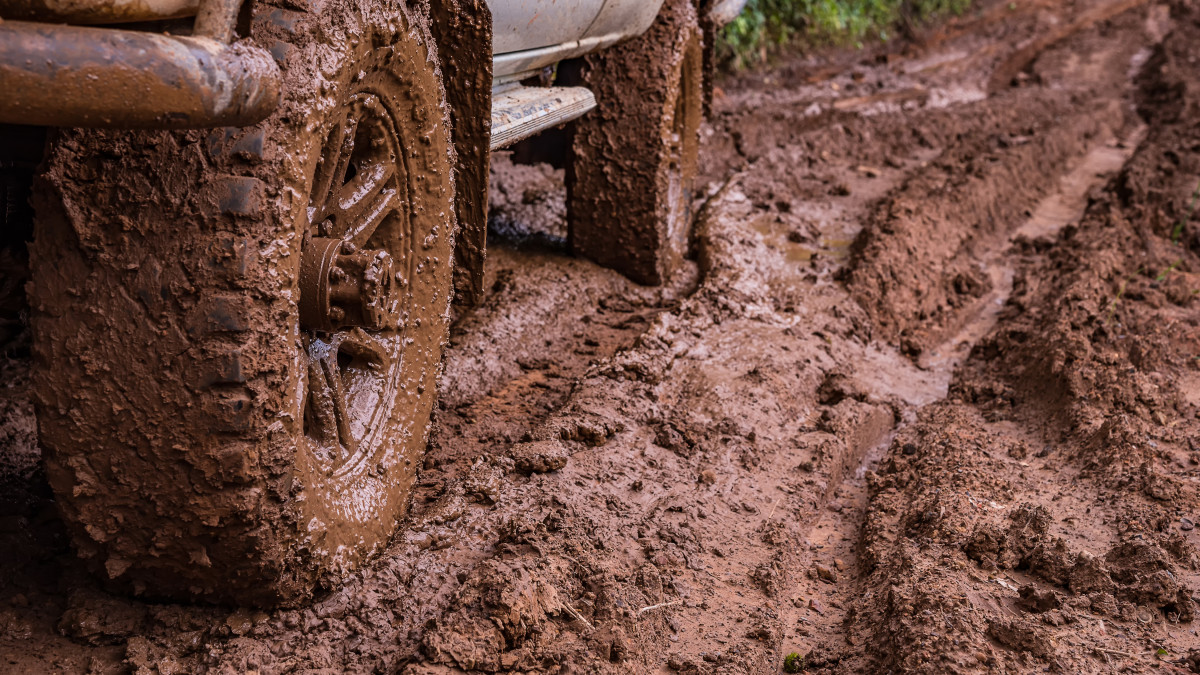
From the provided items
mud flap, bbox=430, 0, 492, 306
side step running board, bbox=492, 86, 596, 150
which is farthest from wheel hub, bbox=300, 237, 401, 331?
side step running board, bbox=492, 86, 596, 150

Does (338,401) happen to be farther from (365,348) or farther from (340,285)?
(340,285)

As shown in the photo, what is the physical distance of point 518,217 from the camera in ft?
17.1

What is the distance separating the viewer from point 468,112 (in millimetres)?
2768

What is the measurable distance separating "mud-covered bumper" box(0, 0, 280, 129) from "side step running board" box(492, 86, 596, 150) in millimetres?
1604

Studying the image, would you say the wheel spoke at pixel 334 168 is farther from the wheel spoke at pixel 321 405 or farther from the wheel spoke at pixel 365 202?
the wheel spoke at pixel 321 405

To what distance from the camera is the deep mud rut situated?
2.17m

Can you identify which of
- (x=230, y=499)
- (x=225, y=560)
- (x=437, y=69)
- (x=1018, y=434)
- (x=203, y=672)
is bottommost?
(x=1018, y=434)

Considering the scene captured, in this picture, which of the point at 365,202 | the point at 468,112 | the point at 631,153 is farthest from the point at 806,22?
the point at 365,202

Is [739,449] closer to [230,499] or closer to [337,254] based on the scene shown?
[337,254]

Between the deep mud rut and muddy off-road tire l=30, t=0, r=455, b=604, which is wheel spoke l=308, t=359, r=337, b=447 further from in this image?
the deep mud rut

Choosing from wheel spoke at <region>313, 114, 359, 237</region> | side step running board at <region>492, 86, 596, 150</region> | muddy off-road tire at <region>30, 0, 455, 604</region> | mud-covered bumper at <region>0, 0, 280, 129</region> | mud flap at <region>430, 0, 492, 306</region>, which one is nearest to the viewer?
mud-covered bumper at <region>0, 0, 280, 129</region>

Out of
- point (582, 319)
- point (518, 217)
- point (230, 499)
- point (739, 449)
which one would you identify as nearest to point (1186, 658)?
point (739, 449)

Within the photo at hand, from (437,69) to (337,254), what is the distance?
0.61 meters

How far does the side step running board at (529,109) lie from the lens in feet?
10.6
